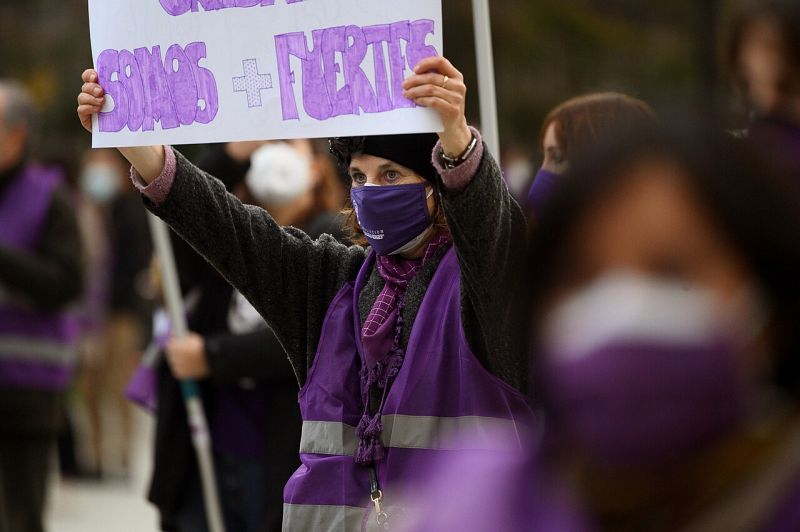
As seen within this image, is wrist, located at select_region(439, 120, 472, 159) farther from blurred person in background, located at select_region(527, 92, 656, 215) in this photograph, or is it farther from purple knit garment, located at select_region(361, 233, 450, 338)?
blurred person in background, located at select_region(527, 92, 656, 215)

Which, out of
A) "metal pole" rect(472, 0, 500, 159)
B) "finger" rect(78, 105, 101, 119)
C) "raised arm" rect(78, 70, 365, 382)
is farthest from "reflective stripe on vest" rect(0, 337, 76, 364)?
"metal pole" rect(472, 0, 500, 159)

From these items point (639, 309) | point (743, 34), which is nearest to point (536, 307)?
point (639, 309)

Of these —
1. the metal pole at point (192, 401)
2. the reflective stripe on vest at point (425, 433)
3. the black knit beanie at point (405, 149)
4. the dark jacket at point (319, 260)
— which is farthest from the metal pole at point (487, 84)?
the metal pole at point (192, 401)

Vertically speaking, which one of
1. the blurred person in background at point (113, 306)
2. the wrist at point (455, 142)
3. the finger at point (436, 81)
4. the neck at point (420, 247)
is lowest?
the blurred person in background at point (113, 306)

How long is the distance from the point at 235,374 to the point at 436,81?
2.26 metres

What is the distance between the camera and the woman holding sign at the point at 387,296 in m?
2.48

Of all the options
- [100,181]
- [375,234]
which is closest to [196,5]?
[375,234]

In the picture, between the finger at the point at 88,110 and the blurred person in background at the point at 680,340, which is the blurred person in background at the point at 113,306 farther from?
the blurred person in background at the point at 680,340

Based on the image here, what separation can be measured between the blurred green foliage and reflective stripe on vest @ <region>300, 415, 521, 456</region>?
12.6 meters

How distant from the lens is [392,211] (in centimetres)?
274

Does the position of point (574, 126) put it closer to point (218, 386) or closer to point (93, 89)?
point (93, 89)

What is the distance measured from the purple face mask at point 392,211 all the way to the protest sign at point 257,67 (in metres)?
0.16

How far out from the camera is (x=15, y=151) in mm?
5418

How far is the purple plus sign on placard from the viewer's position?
2.84 m
